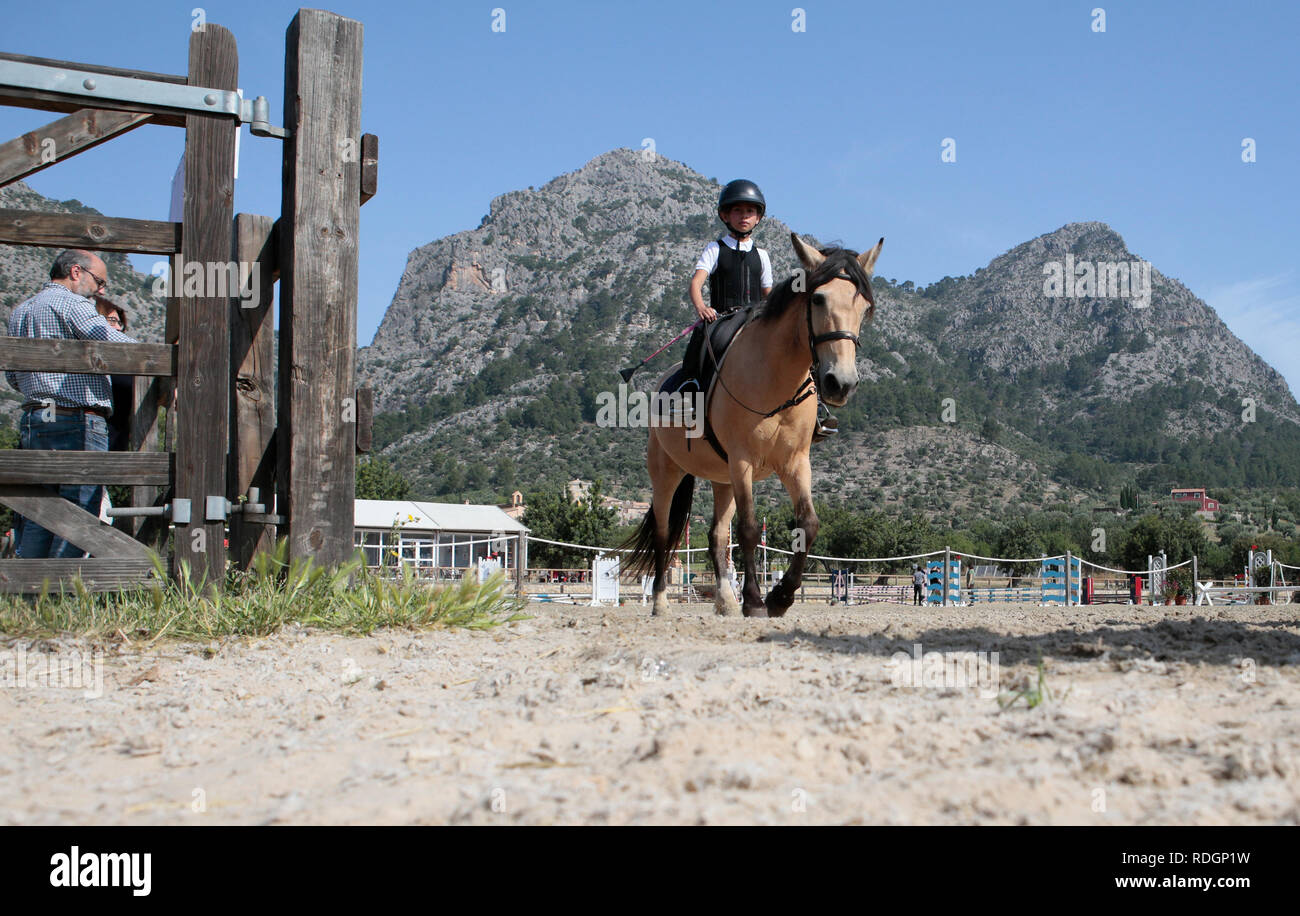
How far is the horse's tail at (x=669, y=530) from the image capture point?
8250 millimetres

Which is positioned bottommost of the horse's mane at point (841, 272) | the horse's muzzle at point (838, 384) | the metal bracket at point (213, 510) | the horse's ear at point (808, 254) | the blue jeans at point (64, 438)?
the metal bracket at point (213, 510)

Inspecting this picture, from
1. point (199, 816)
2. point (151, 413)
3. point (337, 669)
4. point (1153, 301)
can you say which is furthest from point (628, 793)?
point (1153, 301)

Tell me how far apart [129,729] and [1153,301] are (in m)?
181

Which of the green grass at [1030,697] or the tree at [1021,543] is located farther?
the tree at [1021,543]

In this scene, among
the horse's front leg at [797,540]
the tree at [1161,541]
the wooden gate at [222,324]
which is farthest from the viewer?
the tree at [1161,541]

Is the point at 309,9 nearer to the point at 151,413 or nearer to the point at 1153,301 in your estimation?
the point at 151,413

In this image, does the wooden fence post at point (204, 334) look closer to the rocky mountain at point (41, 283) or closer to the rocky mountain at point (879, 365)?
the rocky mountain at point (41, 283)

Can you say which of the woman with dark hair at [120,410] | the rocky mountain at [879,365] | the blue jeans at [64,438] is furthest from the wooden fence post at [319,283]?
the rocky mountain at [879,365]

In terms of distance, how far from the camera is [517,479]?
106 metres

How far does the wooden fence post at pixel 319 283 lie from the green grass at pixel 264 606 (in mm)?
266

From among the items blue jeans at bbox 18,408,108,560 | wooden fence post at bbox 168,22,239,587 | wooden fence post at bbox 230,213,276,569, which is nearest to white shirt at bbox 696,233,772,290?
wooden fence post at bbox 230,213,276,569

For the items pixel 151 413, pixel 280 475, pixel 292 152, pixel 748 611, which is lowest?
pixel 748 611

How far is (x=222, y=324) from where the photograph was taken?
16.2ft

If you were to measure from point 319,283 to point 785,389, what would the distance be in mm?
2909
